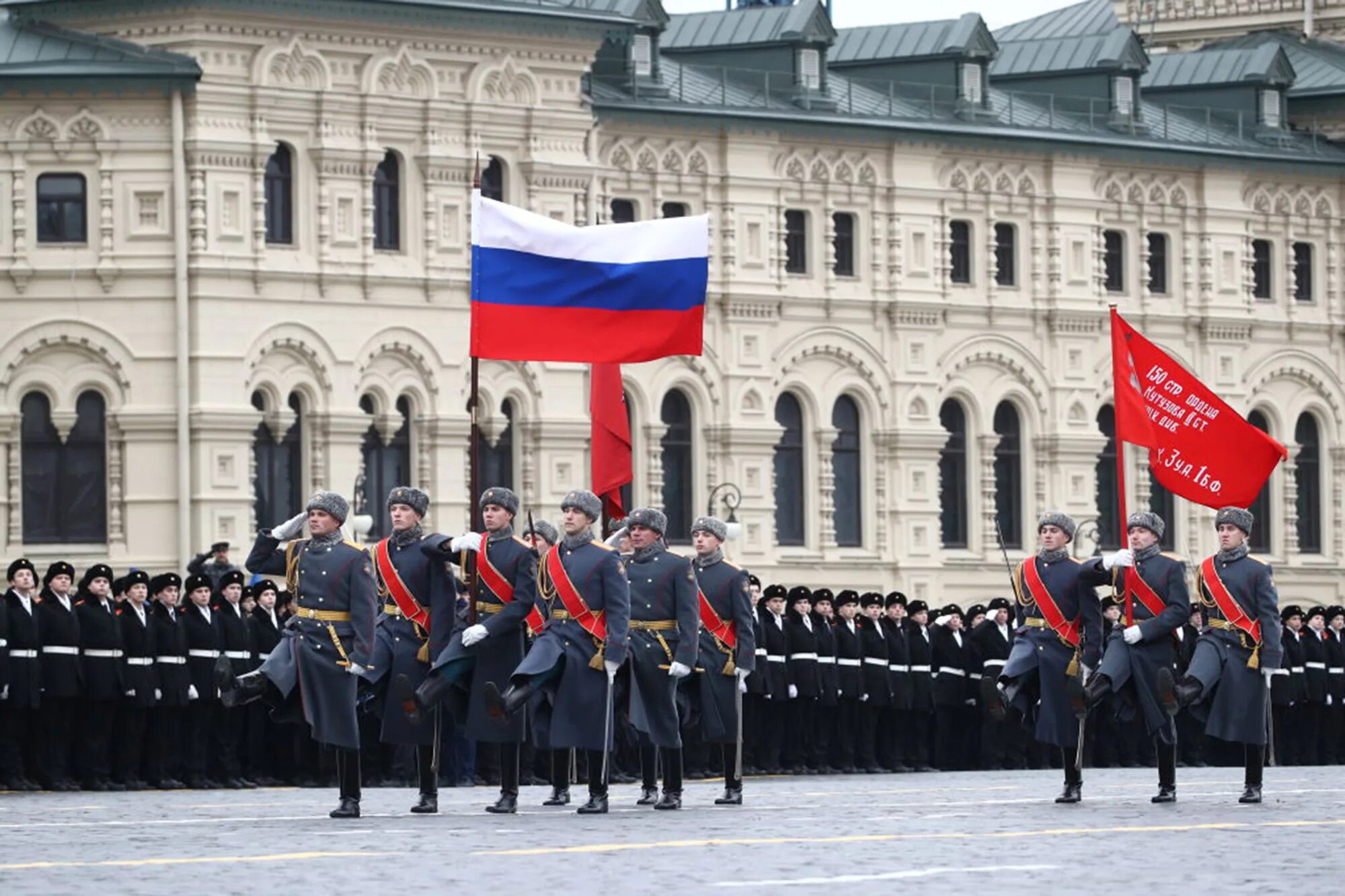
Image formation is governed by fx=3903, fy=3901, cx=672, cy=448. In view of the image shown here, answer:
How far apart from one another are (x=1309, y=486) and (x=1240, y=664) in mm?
38362

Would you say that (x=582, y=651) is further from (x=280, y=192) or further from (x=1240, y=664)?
(x=280, y=192)

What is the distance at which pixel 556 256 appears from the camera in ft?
82.8

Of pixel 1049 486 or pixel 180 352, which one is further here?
pixel 1049 486

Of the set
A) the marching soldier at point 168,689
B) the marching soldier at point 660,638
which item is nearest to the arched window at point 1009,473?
the marching soldier at point 168,689

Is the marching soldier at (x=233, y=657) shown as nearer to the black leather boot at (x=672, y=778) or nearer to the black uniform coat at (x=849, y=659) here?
the black uniform coat at (x=849, y=659)

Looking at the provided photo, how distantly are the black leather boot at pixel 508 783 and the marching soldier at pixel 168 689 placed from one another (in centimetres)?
669

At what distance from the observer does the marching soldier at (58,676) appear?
28859 mm

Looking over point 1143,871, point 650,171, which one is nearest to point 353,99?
point 650,171

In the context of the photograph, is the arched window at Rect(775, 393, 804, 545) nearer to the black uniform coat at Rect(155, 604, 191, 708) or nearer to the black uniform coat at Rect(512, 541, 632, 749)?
the black uniform coat at Rect(155, 604, 191, 708)

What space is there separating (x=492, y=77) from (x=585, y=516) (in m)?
28.6

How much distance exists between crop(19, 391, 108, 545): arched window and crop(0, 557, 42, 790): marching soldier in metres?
19.7

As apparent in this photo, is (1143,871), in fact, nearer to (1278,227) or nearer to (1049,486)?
(1049,486)

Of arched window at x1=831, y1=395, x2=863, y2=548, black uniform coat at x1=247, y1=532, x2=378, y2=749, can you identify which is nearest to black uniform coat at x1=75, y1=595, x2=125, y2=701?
black uniform coat at x1=247, y1=532, x2=378, y2=749

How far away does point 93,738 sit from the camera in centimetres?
2945
